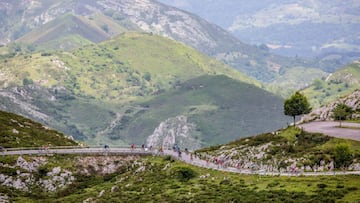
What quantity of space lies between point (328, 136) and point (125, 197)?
45975 mm

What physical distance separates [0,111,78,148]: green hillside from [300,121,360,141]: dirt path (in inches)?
2536

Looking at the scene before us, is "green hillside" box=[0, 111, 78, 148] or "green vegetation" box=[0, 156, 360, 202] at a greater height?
"green hillside" box=[0, 111, 78, 148]

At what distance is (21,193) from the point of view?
441ft

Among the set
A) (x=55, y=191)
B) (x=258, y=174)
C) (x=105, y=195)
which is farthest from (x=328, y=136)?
(x=55, y=191)

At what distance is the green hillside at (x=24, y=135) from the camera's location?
162750mm

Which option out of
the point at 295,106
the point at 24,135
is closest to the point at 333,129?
the point at 295,106

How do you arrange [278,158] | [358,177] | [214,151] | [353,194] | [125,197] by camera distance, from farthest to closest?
[214,151]
[278,158]
[125,197]
[358,177]
[353,194]

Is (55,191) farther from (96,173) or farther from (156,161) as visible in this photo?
(156,161)

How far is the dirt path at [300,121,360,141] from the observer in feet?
460

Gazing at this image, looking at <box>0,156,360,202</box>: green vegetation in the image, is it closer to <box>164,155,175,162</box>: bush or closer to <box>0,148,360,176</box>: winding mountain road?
<box>164,155,175,162</box>: bush

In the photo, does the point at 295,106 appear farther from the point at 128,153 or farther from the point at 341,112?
the point at 128,153

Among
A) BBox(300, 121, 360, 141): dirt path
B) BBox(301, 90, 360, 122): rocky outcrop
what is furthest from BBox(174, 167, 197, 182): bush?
BBox(301, 90, 360, 122): rocky outcrop

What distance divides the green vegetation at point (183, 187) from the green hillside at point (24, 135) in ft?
50.5

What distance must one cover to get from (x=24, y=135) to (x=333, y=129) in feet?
254
